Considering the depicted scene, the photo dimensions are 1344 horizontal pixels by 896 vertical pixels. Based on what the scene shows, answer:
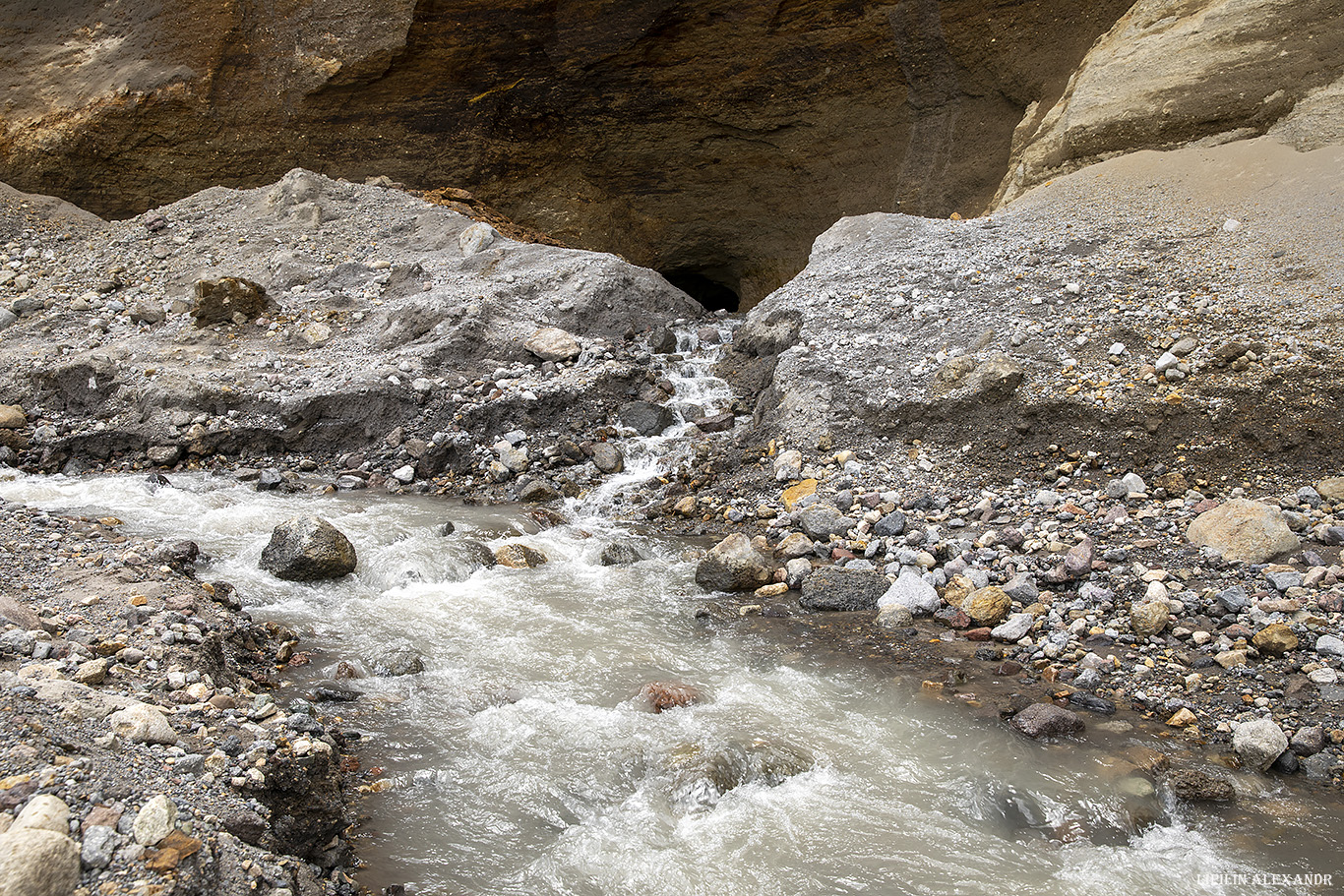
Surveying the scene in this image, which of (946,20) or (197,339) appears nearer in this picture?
(197,339)

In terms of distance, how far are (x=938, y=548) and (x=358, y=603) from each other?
326 cm

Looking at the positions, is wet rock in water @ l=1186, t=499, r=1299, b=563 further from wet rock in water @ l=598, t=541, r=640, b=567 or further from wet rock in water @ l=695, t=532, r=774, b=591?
wet rock in water @ l=598, t=541, r=640, b=567

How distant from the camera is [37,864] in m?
1.79

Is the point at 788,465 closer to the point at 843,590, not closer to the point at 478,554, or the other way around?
the point at 843,590

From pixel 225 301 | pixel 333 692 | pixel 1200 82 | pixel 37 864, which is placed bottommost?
pixel 333 692

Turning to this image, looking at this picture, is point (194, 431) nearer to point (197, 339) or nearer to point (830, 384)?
point (197, 339)

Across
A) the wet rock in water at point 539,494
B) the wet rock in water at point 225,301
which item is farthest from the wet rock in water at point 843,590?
the wet rock in water at point 225,301

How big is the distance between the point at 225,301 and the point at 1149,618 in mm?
8343

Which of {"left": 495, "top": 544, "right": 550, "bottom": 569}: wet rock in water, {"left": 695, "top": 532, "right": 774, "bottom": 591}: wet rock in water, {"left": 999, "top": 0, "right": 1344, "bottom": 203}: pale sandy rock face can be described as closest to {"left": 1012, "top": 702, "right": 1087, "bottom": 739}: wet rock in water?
{"left": 695, "top": 532, "right": 774, "bottom": 591}: wet rock in water

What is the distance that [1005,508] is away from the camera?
200 inches

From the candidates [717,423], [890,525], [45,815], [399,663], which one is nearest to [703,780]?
[399,663]

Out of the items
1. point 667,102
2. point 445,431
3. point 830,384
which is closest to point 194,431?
point 445,431

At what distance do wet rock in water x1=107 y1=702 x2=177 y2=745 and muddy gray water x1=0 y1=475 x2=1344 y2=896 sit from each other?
2.31 ft

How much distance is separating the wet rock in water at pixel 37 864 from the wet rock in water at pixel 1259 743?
12.0 feet
